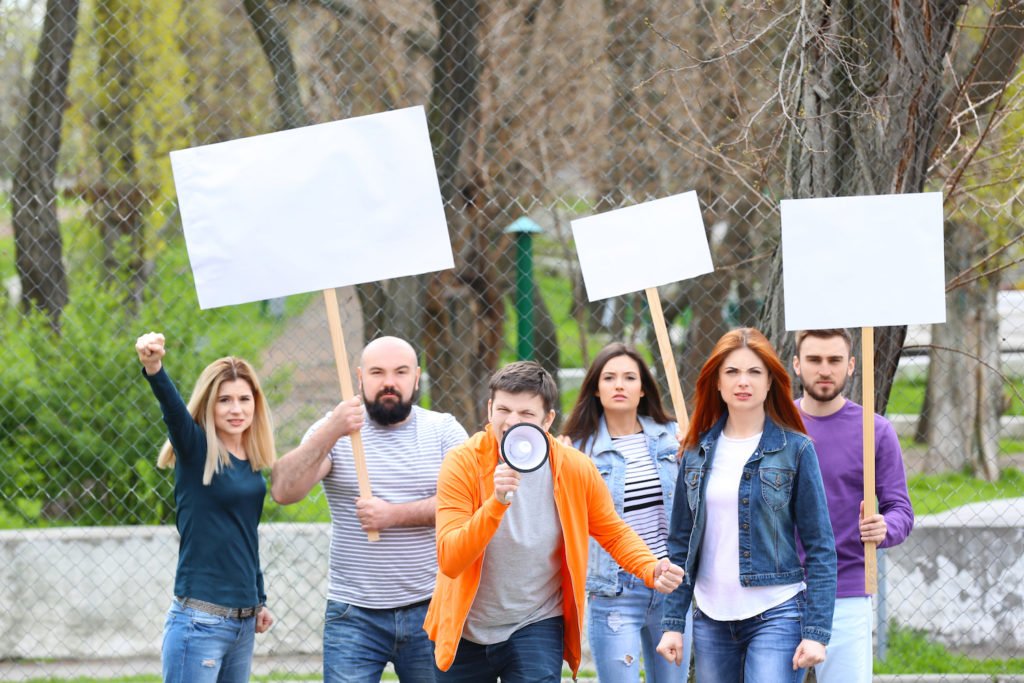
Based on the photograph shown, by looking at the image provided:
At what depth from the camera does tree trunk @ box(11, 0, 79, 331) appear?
6.48m

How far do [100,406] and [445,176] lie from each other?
7.20ft

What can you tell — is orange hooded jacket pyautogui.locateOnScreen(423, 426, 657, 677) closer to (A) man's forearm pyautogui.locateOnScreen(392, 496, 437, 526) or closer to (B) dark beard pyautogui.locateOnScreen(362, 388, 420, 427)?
(A) man's forearm pyautogui.locateOnScreen(392, 496, 437, 526)

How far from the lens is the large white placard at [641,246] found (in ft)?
14.9

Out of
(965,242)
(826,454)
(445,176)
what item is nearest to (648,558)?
(826,454)

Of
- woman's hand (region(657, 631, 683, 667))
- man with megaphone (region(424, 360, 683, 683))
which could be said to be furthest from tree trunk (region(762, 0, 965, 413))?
man with megaphone (region(424, 360, 683, 683))

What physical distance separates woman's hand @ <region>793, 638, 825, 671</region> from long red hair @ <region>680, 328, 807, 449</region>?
62 centimetres

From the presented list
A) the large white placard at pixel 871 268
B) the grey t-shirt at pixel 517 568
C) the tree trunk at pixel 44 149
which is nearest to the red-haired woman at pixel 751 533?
the large white placard at pixel 871 268

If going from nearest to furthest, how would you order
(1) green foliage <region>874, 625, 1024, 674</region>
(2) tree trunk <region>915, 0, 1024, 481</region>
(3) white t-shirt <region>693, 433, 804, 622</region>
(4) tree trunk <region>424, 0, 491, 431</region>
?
(3) white t-shirt <region>693, 433, 804, 622</region> < (1) green foliage <region>874, 625, 1024, 674</region> < (4) tree trunk <region>424, 0, 491, 431</region> < (2) tree trunk <region>915, 0, 1024, 481</region>

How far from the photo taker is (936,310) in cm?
→ 400

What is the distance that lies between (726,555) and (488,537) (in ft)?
2.62

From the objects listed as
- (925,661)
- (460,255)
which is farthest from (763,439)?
(460,255)

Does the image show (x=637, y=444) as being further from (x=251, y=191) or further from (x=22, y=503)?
(x=22, y=503)

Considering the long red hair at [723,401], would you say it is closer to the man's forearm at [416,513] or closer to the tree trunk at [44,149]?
the man's forearm at [416,513]

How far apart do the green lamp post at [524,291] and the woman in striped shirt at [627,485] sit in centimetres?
161
